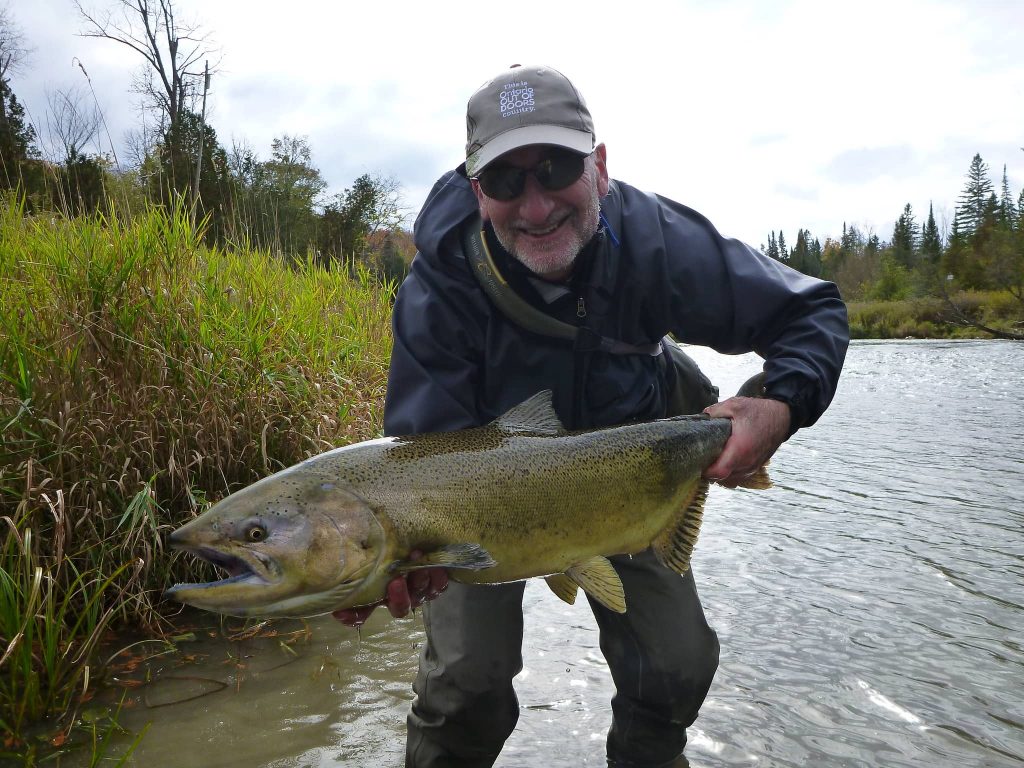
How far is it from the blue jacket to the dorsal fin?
316 millimetres

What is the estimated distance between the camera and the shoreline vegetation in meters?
3.01

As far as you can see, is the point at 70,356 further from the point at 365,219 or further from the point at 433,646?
the point at 365,219

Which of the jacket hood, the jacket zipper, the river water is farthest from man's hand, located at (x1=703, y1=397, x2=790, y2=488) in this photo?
the river water

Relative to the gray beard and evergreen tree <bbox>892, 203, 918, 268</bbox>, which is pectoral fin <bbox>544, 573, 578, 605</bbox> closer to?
the gray beard

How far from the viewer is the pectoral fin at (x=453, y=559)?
207cm

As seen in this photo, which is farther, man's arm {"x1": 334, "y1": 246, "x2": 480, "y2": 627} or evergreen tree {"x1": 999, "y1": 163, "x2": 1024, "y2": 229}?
evergreen tree {"x1": 999, "y1": 163, "x2": 1024, "y2": 229}

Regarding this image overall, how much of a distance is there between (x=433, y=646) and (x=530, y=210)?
1568 mm

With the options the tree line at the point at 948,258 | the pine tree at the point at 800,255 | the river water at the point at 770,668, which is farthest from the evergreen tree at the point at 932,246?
the river water at the point at 770,668

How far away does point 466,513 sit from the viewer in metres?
2.16

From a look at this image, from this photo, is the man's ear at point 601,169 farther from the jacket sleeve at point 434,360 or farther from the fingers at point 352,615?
the fingers at point 352,615

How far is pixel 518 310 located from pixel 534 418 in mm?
446

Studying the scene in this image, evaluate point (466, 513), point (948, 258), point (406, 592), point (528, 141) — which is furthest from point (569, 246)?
point (948, 258)

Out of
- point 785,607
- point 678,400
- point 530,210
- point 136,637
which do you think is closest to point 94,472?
point 136,637

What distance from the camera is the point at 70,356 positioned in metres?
3.72
